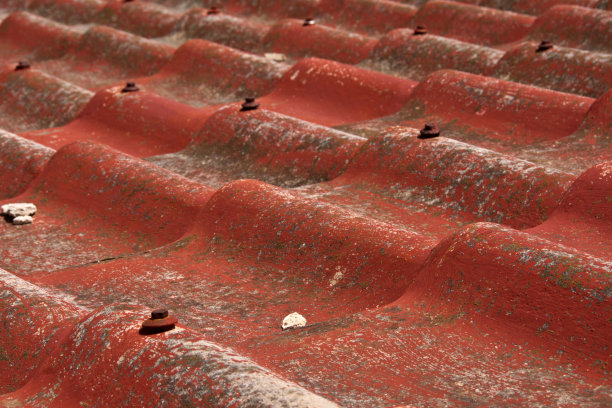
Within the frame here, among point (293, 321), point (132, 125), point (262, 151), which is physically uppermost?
point (293, 321)

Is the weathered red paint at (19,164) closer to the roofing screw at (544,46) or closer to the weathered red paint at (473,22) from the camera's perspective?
the roofing screw at (544,46)

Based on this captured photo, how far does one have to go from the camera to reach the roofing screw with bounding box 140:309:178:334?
3.38m

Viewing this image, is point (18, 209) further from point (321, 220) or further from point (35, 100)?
point (35, 100)

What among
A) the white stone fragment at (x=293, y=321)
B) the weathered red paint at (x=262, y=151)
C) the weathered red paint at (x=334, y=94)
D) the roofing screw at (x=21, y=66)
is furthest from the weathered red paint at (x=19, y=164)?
the white stone fragment at (x=293, y=321)

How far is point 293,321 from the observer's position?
4055mm

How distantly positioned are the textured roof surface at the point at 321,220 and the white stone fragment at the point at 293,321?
2.3 inches

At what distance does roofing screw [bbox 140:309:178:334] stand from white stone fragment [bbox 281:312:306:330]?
0.75 meters

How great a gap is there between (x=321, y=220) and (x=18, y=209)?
7.61ft

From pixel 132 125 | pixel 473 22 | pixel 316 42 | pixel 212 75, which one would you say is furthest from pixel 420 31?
pixel 132 125

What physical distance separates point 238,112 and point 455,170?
2.17m

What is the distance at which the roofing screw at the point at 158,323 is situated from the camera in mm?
3381

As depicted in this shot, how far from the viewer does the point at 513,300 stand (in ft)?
12.0

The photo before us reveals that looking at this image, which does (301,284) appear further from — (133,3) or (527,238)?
(133,3)

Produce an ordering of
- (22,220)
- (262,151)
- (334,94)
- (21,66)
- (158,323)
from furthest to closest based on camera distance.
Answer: (21,66) < (334,94) < (262,151) < (22,220) < (158,323)
